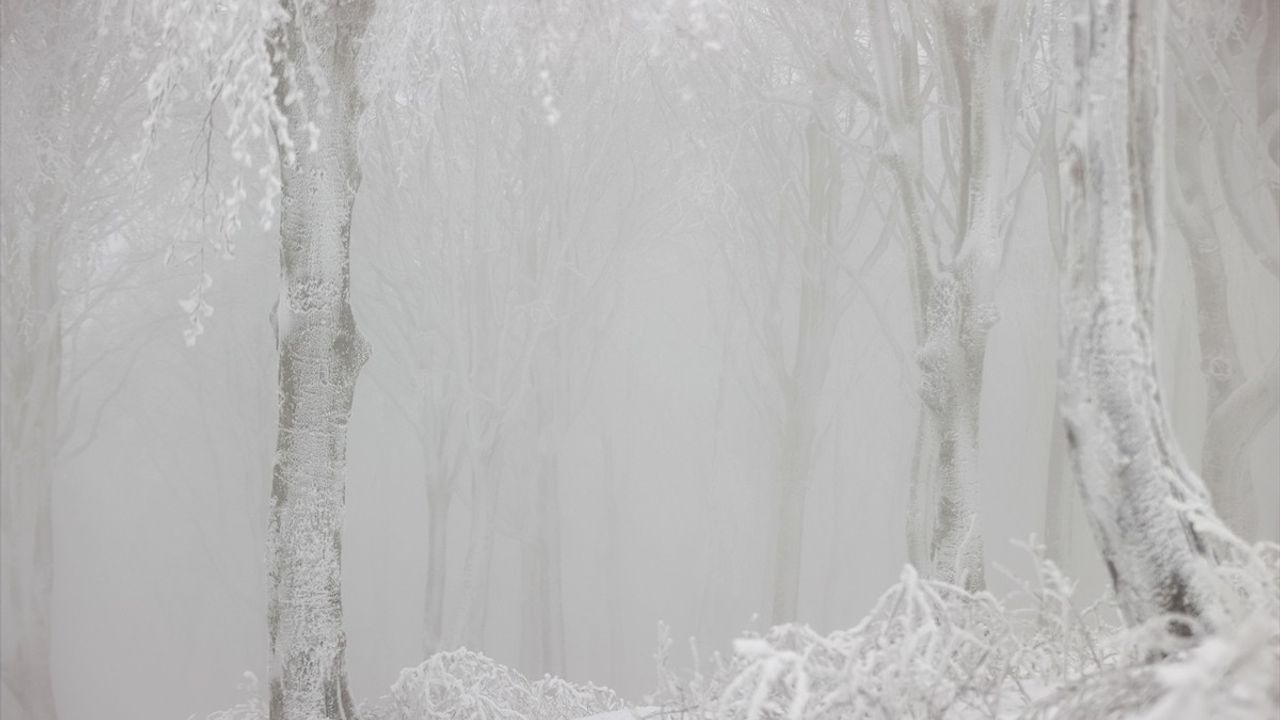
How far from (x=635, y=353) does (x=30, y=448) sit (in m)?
12.6

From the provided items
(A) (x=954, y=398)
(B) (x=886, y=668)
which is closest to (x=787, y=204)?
(A) (x=954, y=398)

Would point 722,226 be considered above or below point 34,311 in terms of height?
above

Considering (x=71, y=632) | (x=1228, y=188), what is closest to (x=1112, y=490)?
(x=1228, y=188)

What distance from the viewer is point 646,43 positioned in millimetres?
12742

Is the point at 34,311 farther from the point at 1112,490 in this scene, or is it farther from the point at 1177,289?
the point at 1177,289

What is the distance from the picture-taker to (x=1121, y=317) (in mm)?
3346

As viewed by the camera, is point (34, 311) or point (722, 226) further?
point (722, 226)

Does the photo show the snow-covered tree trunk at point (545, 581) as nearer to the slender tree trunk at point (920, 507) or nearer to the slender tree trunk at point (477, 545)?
the slender tree trunk at point (477, 545)

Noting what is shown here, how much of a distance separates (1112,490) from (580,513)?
21.3 meters

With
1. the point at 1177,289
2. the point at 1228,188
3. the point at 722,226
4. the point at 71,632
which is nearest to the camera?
the point at 1228,188

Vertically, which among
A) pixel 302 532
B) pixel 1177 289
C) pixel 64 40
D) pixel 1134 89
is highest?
pixel 64 40

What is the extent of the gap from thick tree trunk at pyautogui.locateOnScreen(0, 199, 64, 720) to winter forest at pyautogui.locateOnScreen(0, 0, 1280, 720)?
0.18 feet

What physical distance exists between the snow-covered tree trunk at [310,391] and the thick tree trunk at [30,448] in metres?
7.12

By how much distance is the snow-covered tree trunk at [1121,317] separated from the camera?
326 cm
